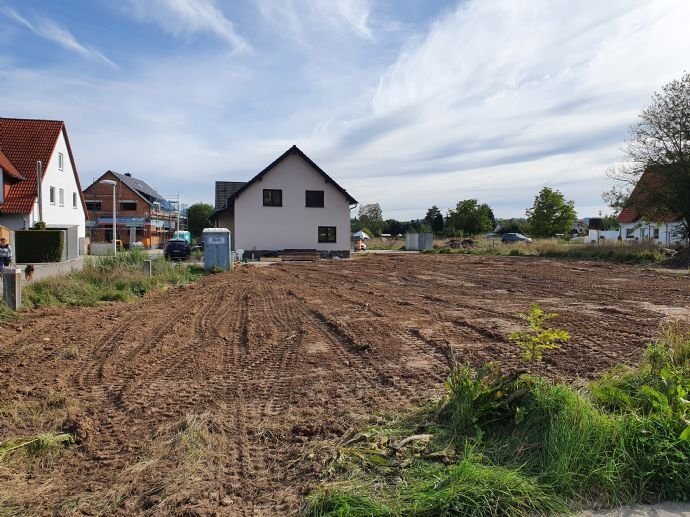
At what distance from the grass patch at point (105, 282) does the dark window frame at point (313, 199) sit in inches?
749

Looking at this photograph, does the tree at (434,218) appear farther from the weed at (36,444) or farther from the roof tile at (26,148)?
the weed at (36,444)

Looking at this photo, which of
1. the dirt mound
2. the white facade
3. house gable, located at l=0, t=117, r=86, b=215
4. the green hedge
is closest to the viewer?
the green hedge

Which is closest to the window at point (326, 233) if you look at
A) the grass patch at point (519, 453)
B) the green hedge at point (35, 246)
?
the green hedge at point (35, 246)

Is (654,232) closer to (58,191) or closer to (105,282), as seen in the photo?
(105,282)

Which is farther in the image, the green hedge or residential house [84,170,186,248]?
residential house [84,170,186,248]

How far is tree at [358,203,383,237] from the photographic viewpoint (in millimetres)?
91812

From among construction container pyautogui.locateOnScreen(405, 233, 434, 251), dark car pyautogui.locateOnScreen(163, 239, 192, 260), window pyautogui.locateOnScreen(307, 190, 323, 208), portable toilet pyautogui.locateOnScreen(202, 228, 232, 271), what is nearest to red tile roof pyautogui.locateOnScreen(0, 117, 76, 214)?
dark car pyautogui.locateOnScreen(163, 239, 192, 260)

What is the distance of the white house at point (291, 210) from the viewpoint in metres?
35.7

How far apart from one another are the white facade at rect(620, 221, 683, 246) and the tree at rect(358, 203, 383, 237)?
44141mm

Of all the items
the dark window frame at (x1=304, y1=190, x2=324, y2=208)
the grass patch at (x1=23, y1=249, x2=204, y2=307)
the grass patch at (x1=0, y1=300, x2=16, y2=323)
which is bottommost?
the grass patch at (x1=0, y1=300, x2=16, y2=323)

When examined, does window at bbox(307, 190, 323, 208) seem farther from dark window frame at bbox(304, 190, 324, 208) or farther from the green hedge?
the green hedge

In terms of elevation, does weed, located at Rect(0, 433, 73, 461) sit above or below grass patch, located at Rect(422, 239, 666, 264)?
below

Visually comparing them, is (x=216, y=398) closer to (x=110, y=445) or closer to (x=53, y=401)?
(x=110, y=445)

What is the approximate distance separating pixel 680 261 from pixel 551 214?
1037 inches
